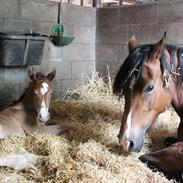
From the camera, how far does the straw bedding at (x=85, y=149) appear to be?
2.16 m

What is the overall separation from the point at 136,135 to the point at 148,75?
1.36ft

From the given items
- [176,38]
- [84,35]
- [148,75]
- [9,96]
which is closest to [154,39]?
[176,38]

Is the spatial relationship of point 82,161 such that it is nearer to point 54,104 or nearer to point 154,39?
point 54,104

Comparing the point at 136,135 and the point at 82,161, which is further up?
the point at 136,135

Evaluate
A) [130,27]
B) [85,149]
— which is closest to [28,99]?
[85,149]

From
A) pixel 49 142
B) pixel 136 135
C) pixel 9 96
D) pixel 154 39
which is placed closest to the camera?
pixel 136 135

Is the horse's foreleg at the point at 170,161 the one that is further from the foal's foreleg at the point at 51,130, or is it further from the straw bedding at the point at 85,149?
the foal's foreleg at the point at 51,130

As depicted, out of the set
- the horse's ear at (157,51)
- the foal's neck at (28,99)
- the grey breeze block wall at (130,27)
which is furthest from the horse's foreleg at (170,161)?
the grey breeze block wall at (130,27)

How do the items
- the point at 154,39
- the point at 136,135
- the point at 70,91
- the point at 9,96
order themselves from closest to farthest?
the point at 136,135, the point at 9,96, the point at 154,39, the point at 70,91

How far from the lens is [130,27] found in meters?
4.81

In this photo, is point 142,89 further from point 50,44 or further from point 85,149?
point 50,44

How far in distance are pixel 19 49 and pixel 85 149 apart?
68.1 inches

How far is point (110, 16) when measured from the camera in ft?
16.6

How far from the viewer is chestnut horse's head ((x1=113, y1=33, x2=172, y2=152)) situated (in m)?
2.17
